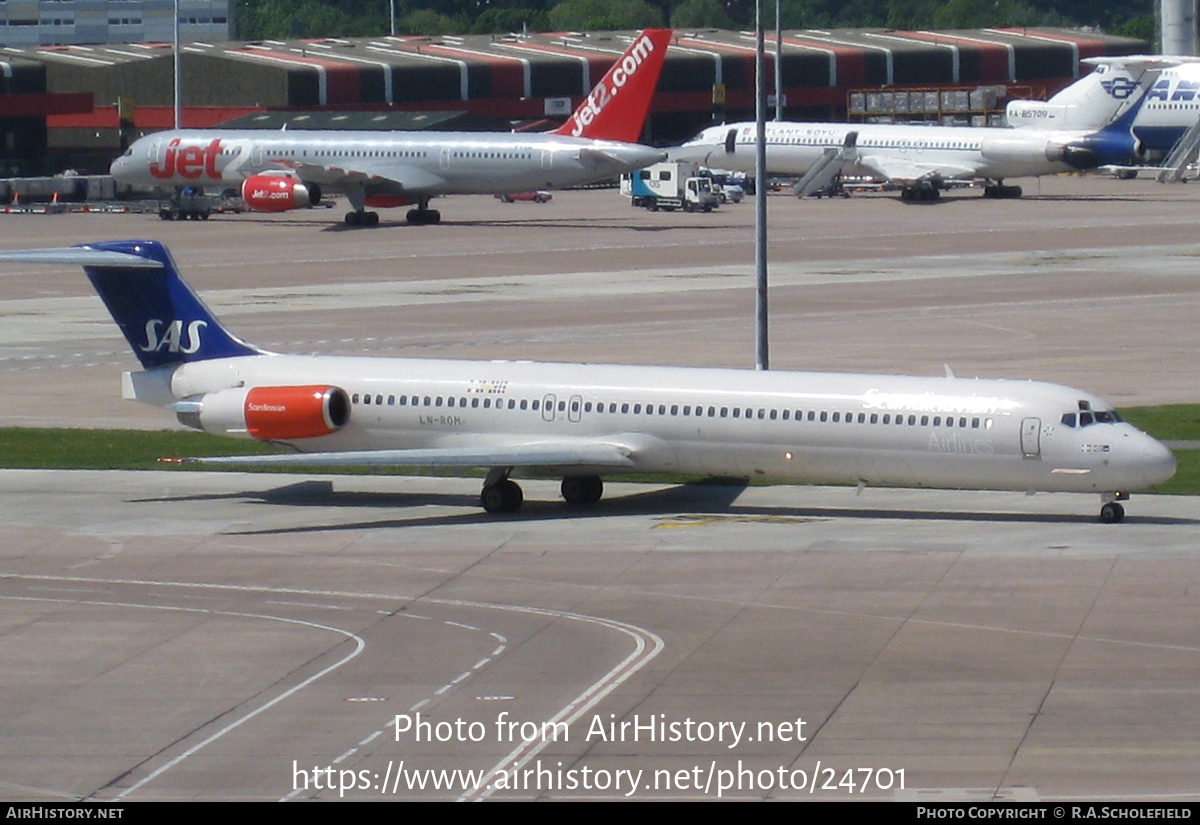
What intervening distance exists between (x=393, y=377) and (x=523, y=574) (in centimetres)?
834

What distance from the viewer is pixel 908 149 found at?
A: 12938 centimetres

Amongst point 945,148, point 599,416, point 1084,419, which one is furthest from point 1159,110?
point 1084,419

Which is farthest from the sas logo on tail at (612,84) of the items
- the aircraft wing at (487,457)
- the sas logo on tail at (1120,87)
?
the aircraft wing at (487,457)

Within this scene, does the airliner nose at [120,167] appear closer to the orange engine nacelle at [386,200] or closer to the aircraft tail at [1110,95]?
the orange engine nacelle at [386,200]

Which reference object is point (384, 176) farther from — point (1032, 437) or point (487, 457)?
point (1032, 437)

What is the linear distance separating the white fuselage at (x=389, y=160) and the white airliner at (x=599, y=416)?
6595 centimetres

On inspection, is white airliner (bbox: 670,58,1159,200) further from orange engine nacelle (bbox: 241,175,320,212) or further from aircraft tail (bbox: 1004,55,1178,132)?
orange engine nacelle (bbox: 241,175,320,212)

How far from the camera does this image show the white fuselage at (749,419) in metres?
37.9

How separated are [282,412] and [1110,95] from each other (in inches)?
3759

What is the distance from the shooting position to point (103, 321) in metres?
74.9

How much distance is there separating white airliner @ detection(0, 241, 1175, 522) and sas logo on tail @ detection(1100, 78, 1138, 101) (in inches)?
3613

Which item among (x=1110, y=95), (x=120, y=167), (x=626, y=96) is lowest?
(x=120, y=167)

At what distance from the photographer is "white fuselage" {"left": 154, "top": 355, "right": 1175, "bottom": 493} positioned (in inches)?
1491
